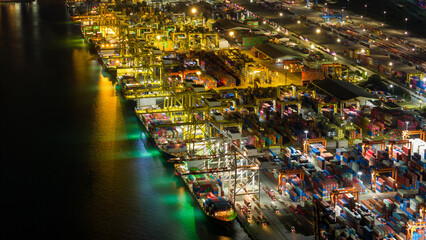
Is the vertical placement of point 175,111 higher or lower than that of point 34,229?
higher

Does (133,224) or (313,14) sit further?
(313,14)

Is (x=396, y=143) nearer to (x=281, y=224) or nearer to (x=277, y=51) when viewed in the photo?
(x=281, y=224)

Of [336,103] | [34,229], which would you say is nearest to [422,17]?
[336,103]

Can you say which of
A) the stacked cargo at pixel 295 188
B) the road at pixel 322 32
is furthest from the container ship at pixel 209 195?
the road at pixel 322 32

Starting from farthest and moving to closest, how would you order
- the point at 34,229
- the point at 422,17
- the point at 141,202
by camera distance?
the point at 422,17
the point at 141,202
the point at 34,229

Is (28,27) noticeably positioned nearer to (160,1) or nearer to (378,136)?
(160,1)

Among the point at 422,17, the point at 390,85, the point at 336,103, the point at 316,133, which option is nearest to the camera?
the point at 316,133
